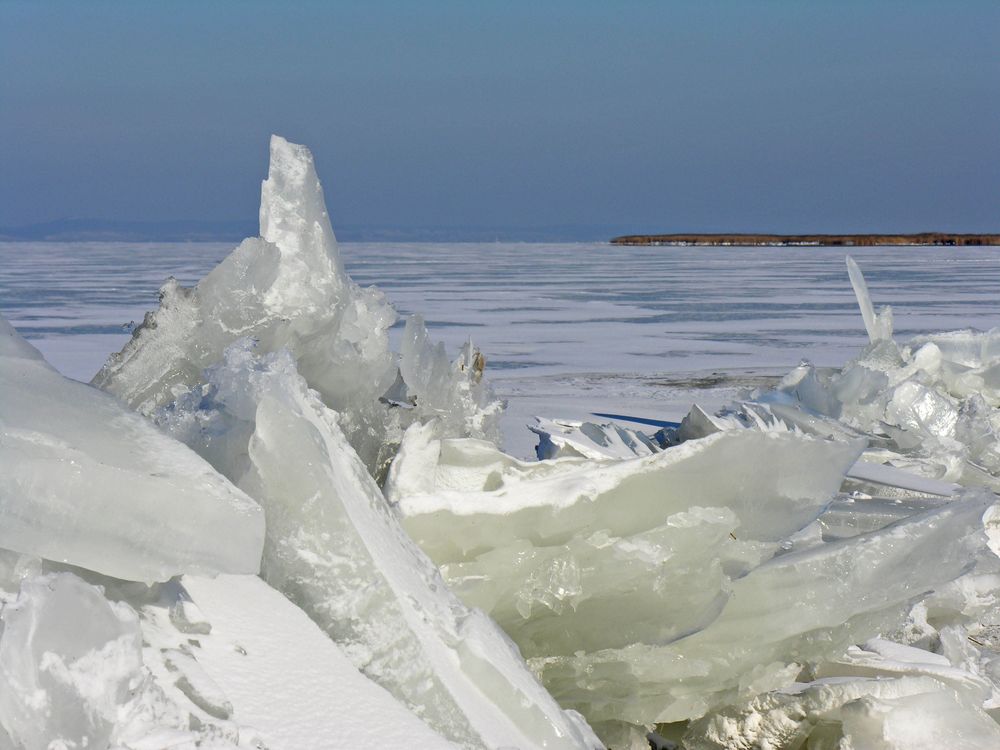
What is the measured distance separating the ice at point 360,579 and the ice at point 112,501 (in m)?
0.18

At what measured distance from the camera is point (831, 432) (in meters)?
3.58

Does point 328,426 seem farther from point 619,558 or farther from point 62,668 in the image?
point 62,668

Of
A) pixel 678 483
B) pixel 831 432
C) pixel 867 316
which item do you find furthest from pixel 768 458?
pixel 867 316

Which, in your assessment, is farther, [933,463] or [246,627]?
[933,463]

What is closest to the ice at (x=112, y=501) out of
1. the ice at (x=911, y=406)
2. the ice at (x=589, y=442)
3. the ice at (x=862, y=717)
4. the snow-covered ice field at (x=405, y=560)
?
the snow-covered ice field at (x=405, y=560)

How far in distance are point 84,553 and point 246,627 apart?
0.69 feet

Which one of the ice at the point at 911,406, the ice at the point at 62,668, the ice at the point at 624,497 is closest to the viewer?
the ice at the point at 62,668

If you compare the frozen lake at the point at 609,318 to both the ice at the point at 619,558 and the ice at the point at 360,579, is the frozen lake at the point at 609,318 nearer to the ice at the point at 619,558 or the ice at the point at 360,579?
the ice at the point at 360,579

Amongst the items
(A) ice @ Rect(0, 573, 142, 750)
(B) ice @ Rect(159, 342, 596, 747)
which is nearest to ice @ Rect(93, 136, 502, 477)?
(B) ice @ Rect(159, 342, 596, 747)

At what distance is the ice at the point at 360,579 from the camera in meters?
1.47

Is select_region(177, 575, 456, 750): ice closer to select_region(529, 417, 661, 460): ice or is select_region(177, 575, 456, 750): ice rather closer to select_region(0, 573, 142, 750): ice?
select_region(0, 573, 142, 750): ice

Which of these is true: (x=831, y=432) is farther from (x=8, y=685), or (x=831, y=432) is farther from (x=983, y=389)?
(x=8, y=685)

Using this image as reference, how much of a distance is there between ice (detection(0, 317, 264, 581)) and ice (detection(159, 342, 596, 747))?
178 mm

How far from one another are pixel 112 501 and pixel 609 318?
910 centimetres
